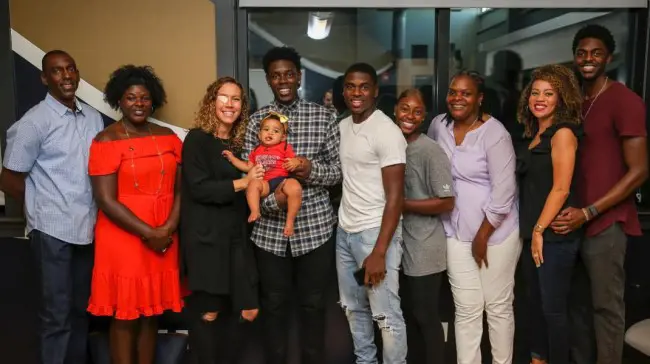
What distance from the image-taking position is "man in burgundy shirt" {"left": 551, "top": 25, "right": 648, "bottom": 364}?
103 inches

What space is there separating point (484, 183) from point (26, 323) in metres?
2.79

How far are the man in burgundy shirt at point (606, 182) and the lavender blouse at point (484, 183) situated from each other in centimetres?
26

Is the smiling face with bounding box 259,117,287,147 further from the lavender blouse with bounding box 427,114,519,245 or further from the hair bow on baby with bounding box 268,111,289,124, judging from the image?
the lavender blouse with bounding box 427,114,519,245

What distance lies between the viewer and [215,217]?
8.22 ft

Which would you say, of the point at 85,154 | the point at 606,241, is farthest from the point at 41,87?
the point at 606,241

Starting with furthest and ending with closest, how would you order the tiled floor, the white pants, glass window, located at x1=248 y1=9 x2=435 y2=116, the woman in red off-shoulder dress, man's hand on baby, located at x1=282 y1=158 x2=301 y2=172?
glass window, located at x1=248 y1=9 x2=435 y2=116 → the tiled floor → the white pants → the woman in red off-shoulder dress → man's hand on baby, located at x1=282 y1=158 x2=301 y2=172

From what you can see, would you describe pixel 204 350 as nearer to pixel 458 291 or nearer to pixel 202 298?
pixel 202 298

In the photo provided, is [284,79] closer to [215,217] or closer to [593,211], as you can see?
[215,217]

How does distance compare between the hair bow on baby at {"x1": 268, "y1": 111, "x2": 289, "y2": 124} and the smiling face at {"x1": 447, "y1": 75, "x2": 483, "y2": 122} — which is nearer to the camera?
the hair bow on baby at {"x1": 268, "y1": 111, "x2": 289, "y2": 124}

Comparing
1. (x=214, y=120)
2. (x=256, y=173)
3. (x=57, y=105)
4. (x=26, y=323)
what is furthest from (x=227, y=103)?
(x=26, y=323)

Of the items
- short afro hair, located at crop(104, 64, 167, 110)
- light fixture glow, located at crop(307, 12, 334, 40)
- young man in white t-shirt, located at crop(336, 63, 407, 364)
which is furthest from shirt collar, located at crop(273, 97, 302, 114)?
light fixture glow, located at crop(307, 12, 334, 40)

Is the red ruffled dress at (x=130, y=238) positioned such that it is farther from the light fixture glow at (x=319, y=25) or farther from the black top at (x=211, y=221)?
the light fixture glow at (x=319, y=25)

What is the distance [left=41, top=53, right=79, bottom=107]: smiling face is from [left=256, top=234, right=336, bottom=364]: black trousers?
125cm

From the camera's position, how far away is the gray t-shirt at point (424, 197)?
2561 mm
